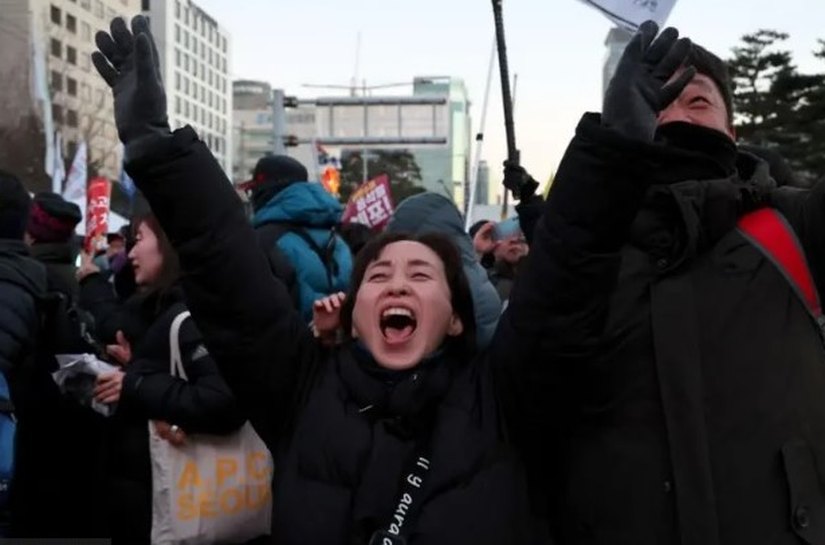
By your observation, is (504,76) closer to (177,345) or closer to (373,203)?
(177,345)

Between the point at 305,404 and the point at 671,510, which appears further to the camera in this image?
the point at 305,404

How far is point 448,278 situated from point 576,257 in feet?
1.84

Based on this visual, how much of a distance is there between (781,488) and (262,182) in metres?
3.03

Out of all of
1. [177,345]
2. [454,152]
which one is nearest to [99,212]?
[177,345]

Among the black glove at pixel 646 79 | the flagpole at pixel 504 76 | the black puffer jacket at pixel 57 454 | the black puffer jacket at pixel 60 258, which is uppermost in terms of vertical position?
the flagpole at pixel 504 76

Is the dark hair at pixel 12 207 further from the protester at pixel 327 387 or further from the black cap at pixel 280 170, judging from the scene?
the protester at pixel 327 387

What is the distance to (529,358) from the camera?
1797 mm

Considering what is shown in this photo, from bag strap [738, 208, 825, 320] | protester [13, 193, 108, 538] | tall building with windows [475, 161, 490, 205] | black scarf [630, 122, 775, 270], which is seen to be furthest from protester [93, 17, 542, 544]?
tall building with windows [475, 161, 490, 205]

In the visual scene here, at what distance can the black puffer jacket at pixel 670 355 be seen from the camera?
171 centimetres

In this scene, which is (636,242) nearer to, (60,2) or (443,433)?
(443,433)

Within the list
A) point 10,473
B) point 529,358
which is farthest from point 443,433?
point 10,473

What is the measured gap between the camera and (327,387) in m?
2.02

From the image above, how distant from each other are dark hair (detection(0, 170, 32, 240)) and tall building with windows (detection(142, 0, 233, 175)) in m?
99.3

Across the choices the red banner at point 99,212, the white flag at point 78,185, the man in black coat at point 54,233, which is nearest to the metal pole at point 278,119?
the white flag at point 78,185
